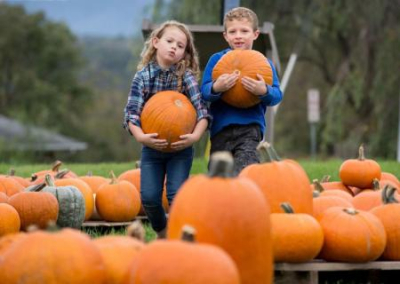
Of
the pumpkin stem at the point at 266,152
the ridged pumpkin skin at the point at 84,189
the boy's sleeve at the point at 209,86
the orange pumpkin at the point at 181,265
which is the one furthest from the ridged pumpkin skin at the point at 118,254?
the ridged pumpkin skin at the point at 84,189

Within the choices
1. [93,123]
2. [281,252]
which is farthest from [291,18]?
[93,123]

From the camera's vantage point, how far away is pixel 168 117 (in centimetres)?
494

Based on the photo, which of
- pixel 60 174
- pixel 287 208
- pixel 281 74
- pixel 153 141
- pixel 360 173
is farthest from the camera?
pixel 281 74

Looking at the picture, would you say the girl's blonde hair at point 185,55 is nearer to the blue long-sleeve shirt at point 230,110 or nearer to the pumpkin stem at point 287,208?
the blue long-sleeve shirt at point 230,110

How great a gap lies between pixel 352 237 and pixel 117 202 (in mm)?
2642

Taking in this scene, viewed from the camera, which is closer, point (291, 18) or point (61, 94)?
point (291, 18)

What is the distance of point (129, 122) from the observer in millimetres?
5152

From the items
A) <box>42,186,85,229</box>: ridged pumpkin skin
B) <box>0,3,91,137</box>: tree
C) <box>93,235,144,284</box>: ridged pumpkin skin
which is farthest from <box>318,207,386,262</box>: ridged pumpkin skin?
<box>0,3,91,137</box>: tree

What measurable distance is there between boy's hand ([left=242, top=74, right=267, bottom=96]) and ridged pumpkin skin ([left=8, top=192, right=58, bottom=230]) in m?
1.45

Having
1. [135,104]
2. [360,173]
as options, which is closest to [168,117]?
[135,104]

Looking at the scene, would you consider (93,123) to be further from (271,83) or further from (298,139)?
(271,83)

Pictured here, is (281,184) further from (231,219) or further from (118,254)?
(118,254)

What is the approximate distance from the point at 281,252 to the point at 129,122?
1580 mm

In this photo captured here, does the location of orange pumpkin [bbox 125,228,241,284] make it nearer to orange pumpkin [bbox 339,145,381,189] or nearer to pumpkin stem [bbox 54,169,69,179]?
orange pumpkin [bbox 339,145,381,189]
